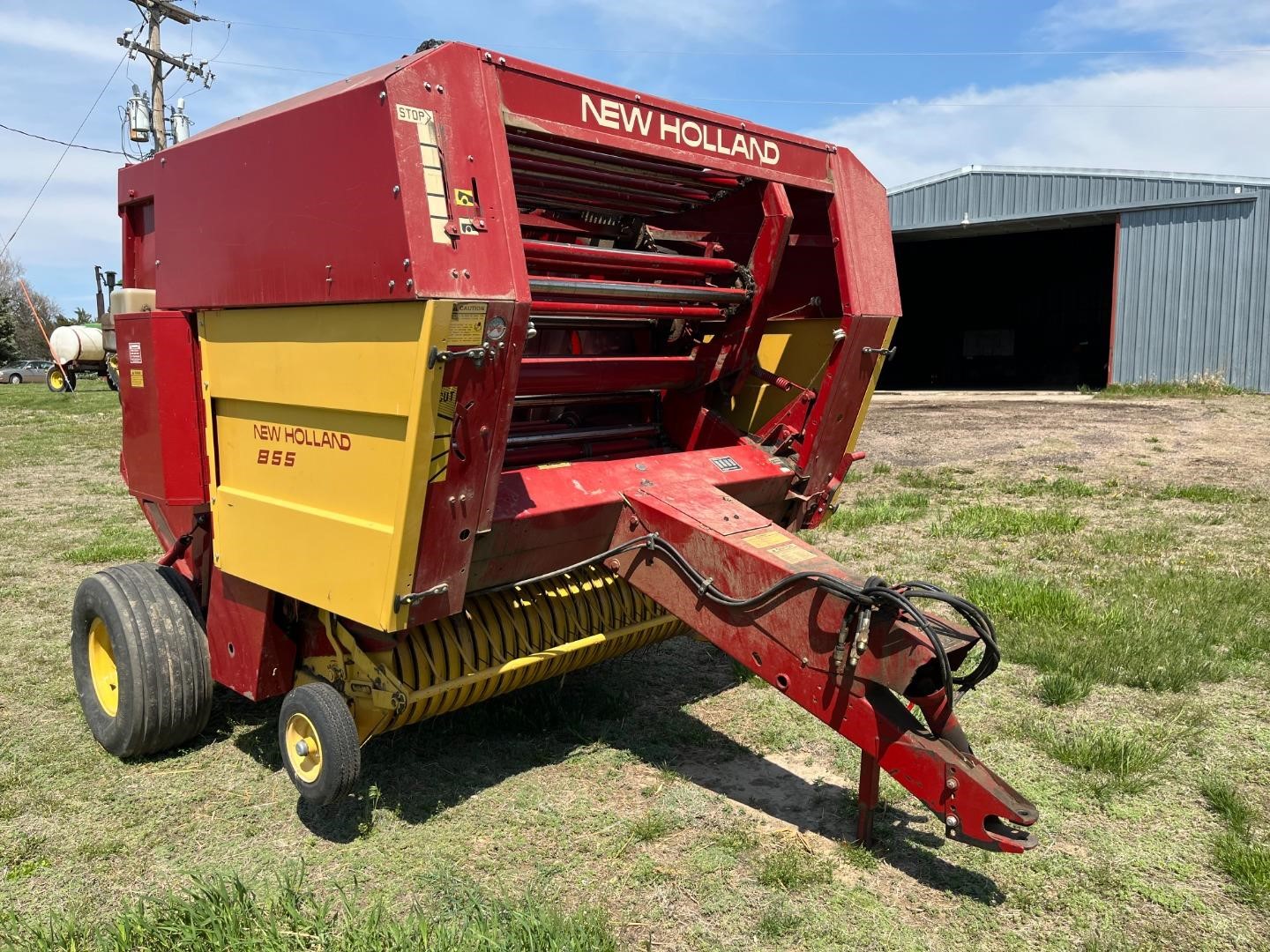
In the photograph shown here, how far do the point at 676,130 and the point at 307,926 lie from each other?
2.69 metres

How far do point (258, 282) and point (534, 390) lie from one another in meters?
1.04

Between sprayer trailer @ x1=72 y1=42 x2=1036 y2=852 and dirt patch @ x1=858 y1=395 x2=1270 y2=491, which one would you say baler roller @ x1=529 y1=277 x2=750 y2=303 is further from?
dirt patch @ x1=858 y1=395 x2=1270 y2=491

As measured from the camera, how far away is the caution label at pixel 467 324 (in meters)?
2.61

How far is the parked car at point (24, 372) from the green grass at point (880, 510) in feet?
134

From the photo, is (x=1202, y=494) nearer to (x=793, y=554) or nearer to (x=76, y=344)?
(x=793, y=554)

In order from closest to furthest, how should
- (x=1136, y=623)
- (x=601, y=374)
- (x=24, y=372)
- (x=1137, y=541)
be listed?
(x=601, y=374)
(x=1136, y=623)
(x=1137, y=541)
(x=24, y=372)

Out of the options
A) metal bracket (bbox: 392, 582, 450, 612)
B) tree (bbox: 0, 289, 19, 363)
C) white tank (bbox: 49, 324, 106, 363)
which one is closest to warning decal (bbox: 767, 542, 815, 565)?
metal bracket (bbox: 392, 582, 450, 612)

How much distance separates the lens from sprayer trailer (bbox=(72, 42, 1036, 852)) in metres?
2.70

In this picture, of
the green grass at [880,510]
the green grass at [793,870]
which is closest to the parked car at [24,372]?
the green grass at [880,510]

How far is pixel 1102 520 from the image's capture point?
24.8 feet

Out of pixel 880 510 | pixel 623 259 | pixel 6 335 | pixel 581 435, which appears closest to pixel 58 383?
pixel 6 335

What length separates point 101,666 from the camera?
401cm

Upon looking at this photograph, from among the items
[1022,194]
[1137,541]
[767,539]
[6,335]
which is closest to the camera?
[767,539]

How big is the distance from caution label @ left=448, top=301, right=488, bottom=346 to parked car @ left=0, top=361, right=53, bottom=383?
145 feet
